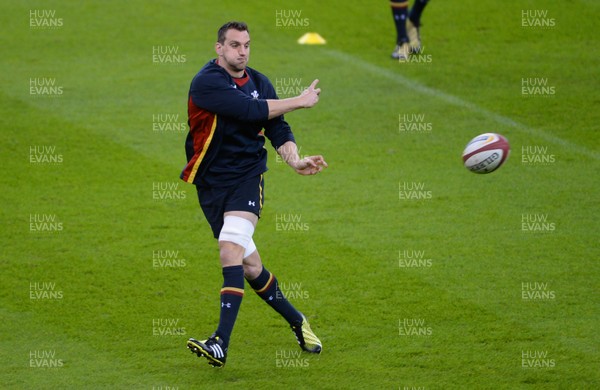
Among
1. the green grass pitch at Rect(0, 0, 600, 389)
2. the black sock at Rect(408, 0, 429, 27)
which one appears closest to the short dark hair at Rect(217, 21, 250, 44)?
the green grass pitch at Rect(0, 0, 600, 389)

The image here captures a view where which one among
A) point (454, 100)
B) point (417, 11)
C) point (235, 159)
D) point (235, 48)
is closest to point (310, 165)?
point (235, 159)

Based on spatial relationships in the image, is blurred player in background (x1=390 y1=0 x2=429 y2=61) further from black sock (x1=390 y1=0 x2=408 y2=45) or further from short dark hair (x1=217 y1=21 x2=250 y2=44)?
short dark hair (x1=217 y1=21 x2=250 y2=44)

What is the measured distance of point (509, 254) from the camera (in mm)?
9227

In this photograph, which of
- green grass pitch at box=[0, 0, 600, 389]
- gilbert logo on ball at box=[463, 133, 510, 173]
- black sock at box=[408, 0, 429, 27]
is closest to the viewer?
green grass pitch at box=[0, 0, 600, 389]

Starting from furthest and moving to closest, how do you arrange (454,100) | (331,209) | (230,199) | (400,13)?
(400,13), (454,100), (331,209), (230,199)

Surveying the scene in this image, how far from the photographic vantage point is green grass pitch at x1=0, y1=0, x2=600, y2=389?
288 inches

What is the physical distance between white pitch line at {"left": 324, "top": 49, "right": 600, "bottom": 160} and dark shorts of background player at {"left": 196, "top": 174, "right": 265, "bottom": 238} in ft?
19.8

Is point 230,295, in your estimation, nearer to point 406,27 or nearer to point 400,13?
point 400,13

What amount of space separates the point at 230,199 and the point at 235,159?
29 cm

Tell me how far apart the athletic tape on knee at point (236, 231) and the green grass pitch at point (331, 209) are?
93cm

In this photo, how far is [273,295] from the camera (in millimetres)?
7445

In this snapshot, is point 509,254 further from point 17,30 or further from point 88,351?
point 17,30

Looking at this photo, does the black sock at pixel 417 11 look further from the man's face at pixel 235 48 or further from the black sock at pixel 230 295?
the black sock at pixel 230 295

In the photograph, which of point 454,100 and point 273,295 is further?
point 454,100
